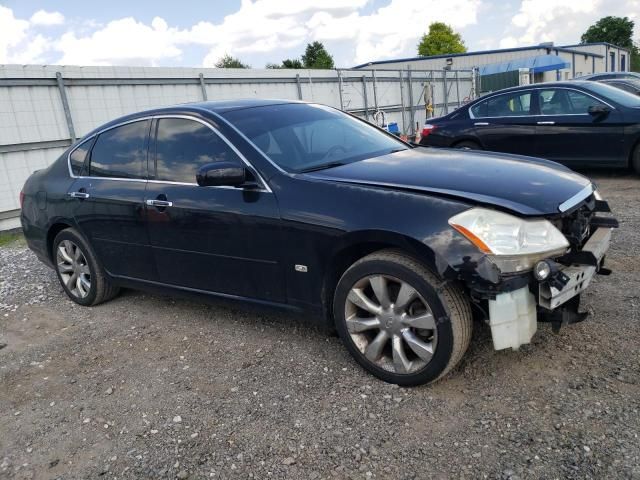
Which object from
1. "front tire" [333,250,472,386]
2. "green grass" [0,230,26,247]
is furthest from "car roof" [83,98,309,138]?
"green grass" [0,230,26,247]

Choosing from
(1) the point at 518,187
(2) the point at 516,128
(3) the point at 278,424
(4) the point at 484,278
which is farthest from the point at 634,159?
(3) the point at 278,424

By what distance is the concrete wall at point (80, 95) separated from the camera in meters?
8.76

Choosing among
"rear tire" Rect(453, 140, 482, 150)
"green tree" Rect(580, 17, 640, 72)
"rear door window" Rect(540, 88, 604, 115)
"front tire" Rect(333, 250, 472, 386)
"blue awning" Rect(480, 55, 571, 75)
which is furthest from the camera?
"green tree" Rect(580, 17, 640, 72)

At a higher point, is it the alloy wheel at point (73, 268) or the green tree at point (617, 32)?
the green tree at point (617, 32)

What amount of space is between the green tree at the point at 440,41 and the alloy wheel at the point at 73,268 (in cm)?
7707

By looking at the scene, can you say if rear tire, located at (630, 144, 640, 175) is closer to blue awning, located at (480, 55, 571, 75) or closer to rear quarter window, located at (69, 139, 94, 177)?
rear quarter window, located at (69, 139, 94, 177)

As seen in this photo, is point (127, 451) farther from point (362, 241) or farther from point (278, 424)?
point (362, 241)

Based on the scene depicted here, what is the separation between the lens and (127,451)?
Result: 2730mm

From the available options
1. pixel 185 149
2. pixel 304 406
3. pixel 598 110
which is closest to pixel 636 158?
pixel 598 110

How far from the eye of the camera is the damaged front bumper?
2.66m

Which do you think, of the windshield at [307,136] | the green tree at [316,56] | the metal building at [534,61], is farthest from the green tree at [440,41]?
the windshield at [307,136]

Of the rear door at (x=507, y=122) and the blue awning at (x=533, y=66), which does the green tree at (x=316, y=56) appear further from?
the rear door at (x=507, y=122)

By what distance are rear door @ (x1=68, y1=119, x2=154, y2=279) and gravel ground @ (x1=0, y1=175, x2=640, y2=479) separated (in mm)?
612

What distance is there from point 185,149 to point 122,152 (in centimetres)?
78
